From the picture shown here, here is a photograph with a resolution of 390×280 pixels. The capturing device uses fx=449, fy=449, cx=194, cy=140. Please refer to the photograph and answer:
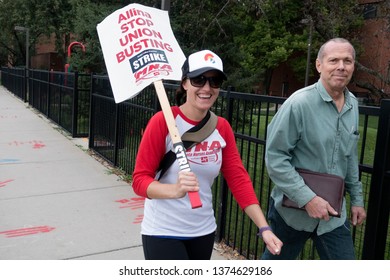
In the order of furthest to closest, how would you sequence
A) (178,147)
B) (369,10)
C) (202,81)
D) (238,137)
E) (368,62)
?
(368,62)
(369,10)
(238,137)
(202,81)
(178,147)

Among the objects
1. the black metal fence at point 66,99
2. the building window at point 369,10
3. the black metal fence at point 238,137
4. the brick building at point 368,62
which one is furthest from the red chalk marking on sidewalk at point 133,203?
the building window at point 369,10

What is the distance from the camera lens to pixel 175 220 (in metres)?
2.30

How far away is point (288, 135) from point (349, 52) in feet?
1.93

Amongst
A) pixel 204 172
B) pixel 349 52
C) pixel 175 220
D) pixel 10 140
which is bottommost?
pixel 10 140

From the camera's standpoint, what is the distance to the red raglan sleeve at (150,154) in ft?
7.21

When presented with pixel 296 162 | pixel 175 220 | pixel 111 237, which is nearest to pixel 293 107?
pixel 296 162

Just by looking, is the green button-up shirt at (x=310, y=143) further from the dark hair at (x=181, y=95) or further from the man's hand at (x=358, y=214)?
the dark hair at (x=181, y=95)

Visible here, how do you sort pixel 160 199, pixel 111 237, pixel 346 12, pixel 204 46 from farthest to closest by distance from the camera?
1. pixel 346 12
2. pixel 204 46
3. pixel 111 237
4. pixel 160 199

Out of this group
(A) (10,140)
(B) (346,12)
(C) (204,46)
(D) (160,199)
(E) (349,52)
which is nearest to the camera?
(D) (160,199)

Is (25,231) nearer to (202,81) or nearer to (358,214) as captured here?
(202,81)

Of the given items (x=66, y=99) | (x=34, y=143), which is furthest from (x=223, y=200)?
(x=66, y=99)

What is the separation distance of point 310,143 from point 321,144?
63 mm

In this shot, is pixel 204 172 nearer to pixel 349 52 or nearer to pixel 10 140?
pixel 349 52

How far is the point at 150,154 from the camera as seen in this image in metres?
2.20
